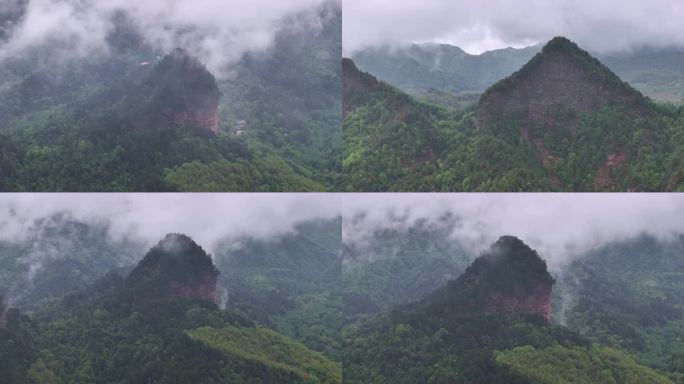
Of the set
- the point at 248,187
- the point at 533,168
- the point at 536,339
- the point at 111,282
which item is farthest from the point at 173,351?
the point at 533,168

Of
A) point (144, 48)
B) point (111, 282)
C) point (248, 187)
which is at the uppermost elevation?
point (144, 48)

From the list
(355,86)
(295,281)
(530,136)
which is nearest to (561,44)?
(530,136)

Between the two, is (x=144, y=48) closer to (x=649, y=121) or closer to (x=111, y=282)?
(x=111, y=282)

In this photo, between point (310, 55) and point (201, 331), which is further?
point (310, 55)

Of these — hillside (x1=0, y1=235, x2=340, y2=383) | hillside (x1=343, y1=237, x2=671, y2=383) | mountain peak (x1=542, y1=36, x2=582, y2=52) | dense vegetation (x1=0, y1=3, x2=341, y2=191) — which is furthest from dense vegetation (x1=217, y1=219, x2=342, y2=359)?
mountain peak (x1=542, y1=36, x2=582, y2=52)

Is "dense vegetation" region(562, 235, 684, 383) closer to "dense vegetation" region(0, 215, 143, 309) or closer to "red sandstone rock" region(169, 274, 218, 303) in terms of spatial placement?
"red sandstone rock" region(169, 274, 218, 303)

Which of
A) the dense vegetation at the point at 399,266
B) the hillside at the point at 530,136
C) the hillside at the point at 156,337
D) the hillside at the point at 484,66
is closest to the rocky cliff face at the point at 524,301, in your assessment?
the dense vegetation at the point at 399,266

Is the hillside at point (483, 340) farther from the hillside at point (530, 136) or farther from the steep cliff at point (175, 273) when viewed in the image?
the steep cliff at point (175, 273)
